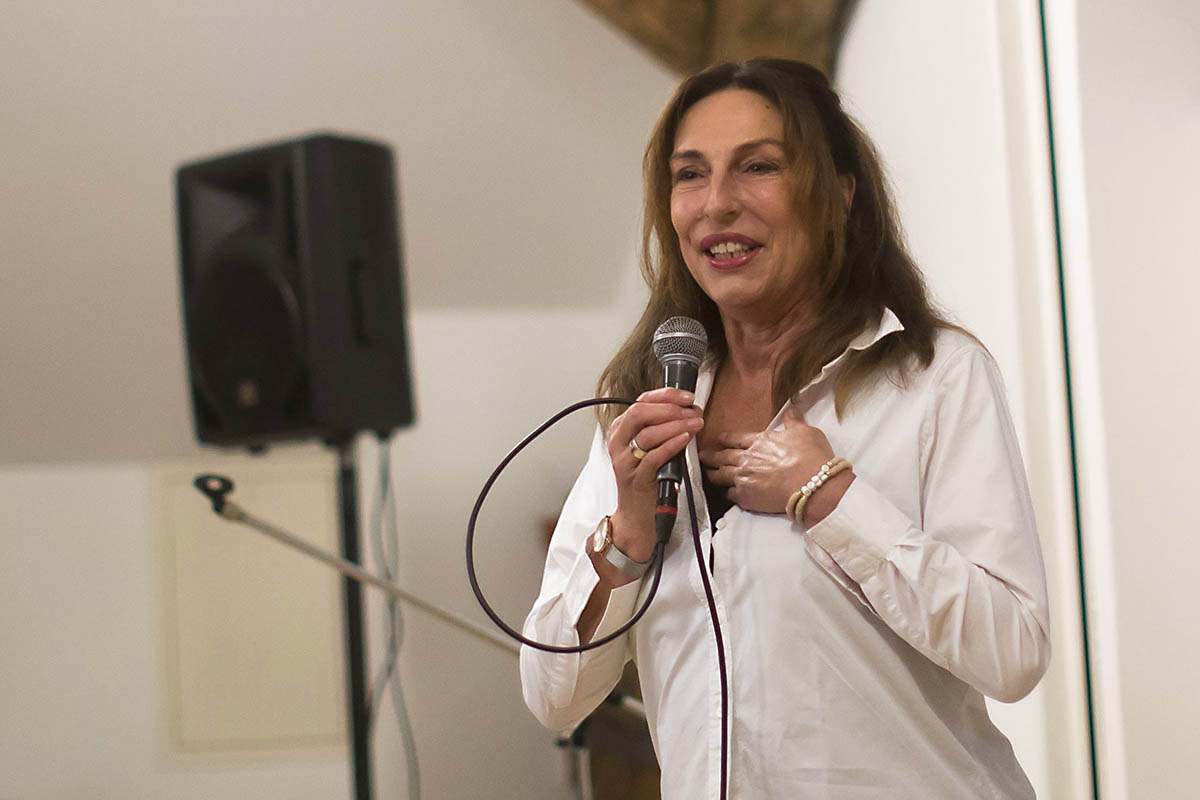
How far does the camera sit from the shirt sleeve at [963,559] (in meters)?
0.77

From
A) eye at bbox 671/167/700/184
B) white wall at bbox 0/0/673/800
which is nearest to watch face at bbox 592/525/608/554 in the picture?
eye at bbox 671/167/700/184

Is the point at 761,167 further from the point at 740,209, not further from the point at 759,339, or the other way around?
the point at 759,339

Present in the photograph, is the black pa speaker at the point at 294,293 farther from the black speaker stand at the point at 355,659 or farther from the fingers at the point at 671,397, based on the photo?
the fingers at the point at 671,397

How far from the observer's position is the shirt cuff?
79 centimetres

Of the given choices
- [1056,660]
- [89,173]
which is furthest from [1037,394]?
[89,173]

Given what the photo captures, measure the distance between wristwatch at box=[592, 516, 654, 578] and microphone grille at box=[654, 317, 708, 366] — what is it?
15 centimetres

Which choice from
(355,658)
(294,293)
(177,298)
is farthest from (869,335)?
(177,298)

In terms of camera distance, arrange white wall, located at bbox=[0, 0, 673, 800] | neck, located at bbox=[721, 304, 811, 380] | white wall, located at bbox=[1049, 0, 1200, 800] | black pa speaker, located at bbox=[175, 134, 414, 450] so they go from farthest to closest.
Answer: white wall, located at bbox=[0, 0, 673, 800] → black pa speaker, located at bbox=[175, 134, 414, 450] → white wall, located at bbox=[1049, 0, 1200, 800] → neck, located at bbox=[721, 304, 811, 380]

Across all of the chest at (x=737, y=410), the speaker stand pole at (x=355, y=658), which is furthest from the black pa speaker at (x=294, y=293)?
the chest at (x=737, y=410)

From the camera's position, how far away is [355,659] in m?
2.24

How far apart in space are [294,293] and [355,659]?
0.80 meters

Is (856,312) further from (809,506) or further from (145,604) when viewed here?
(145,604)

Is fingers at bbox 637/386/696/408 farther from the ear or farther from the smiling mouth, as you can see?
the ear

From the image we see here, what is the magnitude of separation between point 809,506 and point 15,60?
7.11 feet
